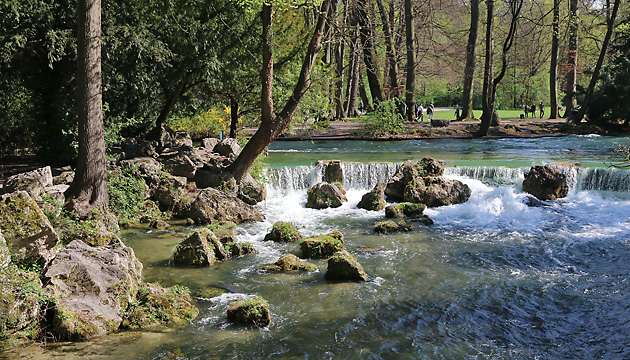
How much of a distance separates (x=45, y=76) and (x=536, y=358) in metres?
14.4

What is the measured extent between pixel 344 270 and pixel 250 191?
732 cm

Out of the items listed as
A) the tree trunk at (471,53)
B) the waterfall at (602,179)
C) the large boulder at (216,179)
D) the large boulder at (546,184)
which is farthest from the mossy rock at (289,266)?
the tree trunk at (471,53)

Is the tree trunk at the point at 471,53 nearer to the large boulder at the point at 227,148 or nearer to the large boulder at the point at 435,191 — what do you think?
the large boulder at the point at 435,191

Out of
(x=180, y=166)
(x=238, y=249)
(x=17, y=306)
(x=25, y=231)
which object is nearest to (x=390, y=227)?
(x=238, y=249)

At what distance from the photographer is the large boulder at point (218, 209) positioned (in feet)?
43.1

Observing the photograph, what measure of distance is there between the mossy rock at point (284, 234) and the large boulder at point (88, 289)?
13.9 feet

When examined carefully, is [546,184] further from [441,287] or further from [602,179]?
[441,287]

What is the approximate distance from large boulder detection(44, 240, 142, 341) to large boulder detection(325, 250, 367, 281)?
3209 mm

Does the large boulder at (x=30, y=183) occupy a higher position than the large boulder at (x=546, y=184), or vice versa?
the large boulder at (x=30, y=183)

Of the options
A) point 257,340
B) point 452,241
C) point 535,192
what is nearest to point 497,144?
point 535,192

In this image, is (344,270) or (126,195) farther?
(126,195)

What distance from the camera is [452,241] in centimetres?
1180

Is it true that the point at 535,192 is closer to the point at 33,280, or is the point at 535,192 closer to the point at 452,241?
the point at 452,241

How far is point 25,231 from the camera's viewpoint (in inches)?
289
